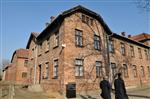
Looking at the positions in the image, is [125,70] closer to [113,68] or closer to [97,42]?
[113,68]

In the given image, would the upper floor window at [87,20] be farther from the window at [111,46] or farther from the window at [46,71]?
the window at [46,71]

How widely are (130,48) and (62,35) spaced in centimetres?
1355

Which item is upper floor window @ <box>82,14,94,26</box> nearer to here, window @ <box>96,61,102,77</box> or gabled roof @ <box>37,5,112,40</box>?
gabled roof @ <box>37,5,112,40</box>

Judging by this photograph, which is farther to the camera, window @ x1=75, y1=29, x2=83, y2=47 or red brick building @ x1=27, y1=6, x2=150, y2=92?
window @ x1=75, y1=29, x2=83, y2=47

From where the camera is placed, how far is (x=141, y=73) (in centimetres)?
2650

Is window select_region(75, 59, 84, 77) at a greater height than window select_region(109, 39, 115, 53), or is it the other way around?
window select_region(109, 39, 115, 53)

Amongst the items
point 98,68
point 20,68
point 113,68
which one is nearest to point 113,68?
point 113,68

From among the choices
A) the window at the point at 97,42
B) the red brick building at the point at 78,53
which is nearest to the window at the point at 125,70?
the red brick building at the point at 78,53

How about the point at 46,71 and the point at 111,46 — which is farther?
the point at 111,46

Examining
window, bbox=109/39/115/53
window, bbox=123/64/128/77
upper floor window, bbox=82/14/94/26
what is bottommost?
window, bbox=123/64/128/77

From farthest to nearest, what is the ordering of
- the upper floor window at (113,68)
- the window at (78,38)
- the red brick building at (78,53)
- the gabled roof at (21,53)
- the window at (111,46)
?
1. the gabled roof at (21,53)
2. the window at (111,46)
3. the upper floor window at (113,68)
4. the window at (78,38)
5. the red brick building at (78,53)

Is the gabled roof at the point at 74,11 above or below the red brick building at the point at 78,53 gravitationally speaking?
above

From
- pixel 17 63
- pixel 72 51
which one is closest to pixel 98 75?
pixel 72 51

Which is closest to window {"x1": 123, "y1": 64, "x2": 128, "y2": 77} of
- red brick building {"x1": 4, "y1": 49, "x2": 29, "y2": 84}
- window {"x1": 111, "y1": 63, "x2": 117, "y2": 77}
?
window {"x1": 111, "y1": 63, "x2": 117, "y2": 77}
